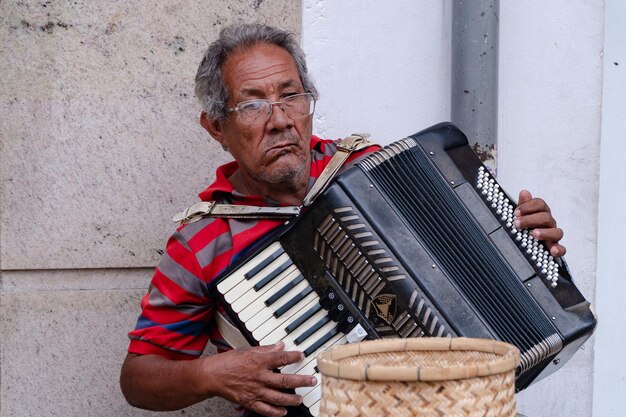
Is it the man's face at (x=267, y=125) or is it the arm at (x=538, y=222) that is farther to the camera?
the man's face at (x=267, y=125)

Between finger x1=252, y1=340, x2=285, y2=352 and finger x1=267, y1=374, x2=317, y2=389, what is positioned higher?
finger x1=252, y1=340, x2=285, y2=352

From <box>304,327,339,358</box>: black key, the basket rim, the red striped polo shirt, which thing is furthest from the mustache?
the basket rim

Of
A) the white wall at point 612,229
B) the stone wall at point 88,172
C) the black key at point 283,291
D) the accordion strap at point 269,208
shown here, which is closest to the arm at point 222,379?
the black key at point 283,291

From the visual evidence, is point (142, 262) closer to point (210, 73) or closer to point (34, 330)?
point (34, 330)

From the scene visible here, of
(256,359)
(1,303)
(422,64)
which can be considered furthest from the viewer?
(422,64)

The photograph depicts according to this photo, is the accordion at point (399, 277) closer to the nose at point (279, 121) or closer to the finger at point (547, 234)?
the finger at point (547, 234)

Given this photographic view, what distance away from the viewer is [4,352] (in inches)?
116

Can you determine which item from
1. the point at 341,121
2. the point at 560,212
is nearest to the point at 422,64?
the point at 341,121

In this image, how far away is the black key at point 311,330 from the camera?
7.40ft

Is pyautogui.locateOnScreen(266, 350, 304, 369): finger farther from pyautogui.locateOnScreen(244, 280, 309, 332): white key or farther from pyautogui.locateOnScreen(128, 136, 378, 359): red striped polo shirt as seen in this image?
pyautogui.locateOnScreen(128, 136, 378, 359): red striped polo shirt

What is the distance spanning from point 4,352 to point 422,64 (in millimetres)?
1659

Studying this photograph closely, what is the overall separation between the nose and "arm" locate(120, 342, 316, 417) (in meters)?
0.63

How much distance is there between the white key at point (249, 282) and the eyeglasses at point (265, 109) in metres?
0.46

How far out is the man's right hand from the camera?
2215 mm
